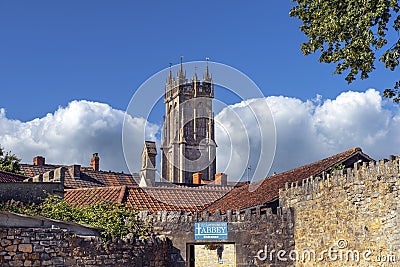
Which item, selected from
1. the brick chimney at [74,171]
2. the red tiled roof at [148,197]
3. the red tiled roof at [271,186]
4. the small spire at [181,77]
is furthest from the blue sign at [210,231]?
the small spire at [181,77]

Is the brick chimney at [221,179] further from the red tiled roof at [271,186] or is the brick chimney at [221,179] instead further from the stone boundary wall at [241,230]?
the stone boundary wall at [241,230]

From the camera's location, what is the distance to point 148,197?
901 inches

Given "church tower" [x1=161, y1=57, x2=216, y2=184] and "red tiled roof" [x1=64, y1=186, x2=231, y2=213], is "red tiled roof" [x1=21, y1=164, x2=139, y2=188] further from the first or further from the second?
"church tower" [x1=161, y1=57, x2=216, y2=184]

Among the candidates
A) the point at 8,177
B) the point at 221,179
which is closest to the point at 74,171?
the point at 8,177

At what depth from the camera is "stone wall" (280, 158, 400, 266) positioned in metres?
15.0

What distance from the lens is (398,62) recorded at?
43.2 feet

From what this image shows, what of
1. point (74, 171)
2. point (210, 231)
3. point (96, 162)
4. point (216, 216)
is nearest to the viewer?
point (210, 231)

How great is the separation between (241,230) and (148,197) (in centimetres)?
508

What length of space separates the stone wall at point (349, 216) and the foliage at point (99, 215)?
5057 mm

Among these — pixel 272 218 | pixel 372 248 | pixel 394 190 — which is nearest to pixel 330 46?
pixel 394 190

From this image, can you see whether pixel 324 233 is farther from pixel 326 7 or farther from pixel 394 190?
pixel 326 7

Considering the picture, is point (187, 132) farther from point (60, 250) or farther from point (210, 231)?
point (60, 250)

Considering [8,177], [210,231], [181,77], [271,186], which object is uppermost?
[181,77]

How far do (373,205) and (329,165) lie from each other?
5465mm
